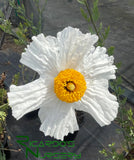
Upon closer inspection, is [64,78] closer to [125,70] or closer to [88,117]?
[88,117]

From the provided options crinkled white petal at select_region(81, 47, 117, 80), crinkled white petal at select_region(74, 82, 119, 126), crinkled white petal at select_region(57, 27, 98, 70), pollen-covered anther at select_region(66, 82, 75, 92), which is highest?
crinkled white petal at select_region(57, 27, 98, 70)

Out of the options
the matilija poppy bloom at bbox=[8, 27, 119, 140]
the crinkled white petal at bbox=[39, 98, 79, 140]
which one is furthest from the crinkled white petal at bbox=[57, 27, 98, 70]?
the crinkled white petal at bbox=[39, 98, 79, 140]

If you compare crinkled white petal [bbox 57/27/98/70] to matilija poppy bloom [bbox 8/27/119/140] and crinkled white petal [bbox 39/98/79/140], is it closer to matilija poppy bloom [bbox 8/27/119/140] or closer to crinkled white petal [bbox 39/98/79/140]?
Result: matilija poppy bloom [bbox 8/27/119/140]

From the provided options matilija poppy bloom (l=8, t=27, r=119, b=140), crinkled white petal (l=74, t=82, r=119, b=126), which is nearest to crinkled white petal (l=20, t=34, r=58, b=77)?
matilija poppy bloom (l=8, t=27, r=119, b=140)

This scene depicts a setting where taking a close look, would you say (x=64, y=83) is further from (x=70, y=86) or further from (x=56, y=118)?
(x=56, y=118)

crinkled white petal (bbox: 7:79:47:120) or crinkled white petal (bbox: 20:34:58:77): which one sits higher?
crinkled white petal (bbox: 20:34:58:77)

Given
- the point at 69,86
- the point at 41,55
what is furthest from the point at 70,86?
the point at 41,55

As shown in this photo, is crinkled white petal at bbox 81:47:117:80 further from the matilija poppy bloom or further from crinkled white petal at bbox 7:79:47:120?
crinkled white petal at bbox 7:79:47:120
